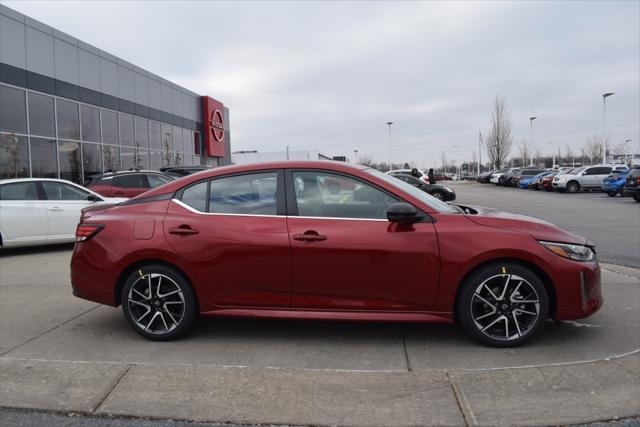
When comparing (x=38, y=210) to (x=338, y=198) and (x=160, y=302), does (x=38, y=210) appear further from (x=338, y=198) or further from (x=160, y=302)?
(x=338, y=198)

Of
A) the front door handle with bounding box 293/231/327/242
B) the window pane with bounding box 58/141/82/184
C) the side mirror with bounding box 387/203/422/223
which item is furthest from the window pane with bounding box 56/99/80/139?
the side mirror with bounding box 387/203/422/223

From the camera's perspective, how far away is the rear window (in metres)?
13.4

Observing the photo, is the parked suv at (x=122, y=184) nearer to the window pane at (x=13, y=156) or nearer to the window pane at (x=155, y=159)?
the window pane at (x=13, y=156)

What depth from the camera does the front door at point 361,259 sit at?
4098 millimetres

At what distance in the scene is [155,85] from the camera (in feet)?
93.8

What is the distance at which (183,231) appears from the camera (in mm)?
4375

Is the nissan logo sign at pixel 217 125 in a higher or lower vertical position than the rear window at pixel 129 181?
higher

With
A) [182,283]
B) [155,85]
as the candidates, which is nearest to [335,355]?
[182,283]

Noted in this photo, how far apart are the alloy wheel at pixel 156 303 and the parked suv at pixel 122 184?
9.32 meters

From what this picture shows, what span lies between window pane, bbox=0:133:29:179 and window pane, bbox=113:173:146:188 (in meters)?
5.83

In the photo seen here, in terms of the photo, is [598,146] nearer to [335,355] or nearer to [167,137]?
[167,137]

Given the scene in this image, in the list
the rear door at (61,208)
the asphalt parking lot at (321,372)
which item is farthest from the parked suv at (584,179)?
the rear door at (61,208)

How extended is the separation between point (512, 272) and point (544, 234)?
425 mm

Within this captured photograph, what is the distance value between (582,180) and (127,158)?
1051 inches
